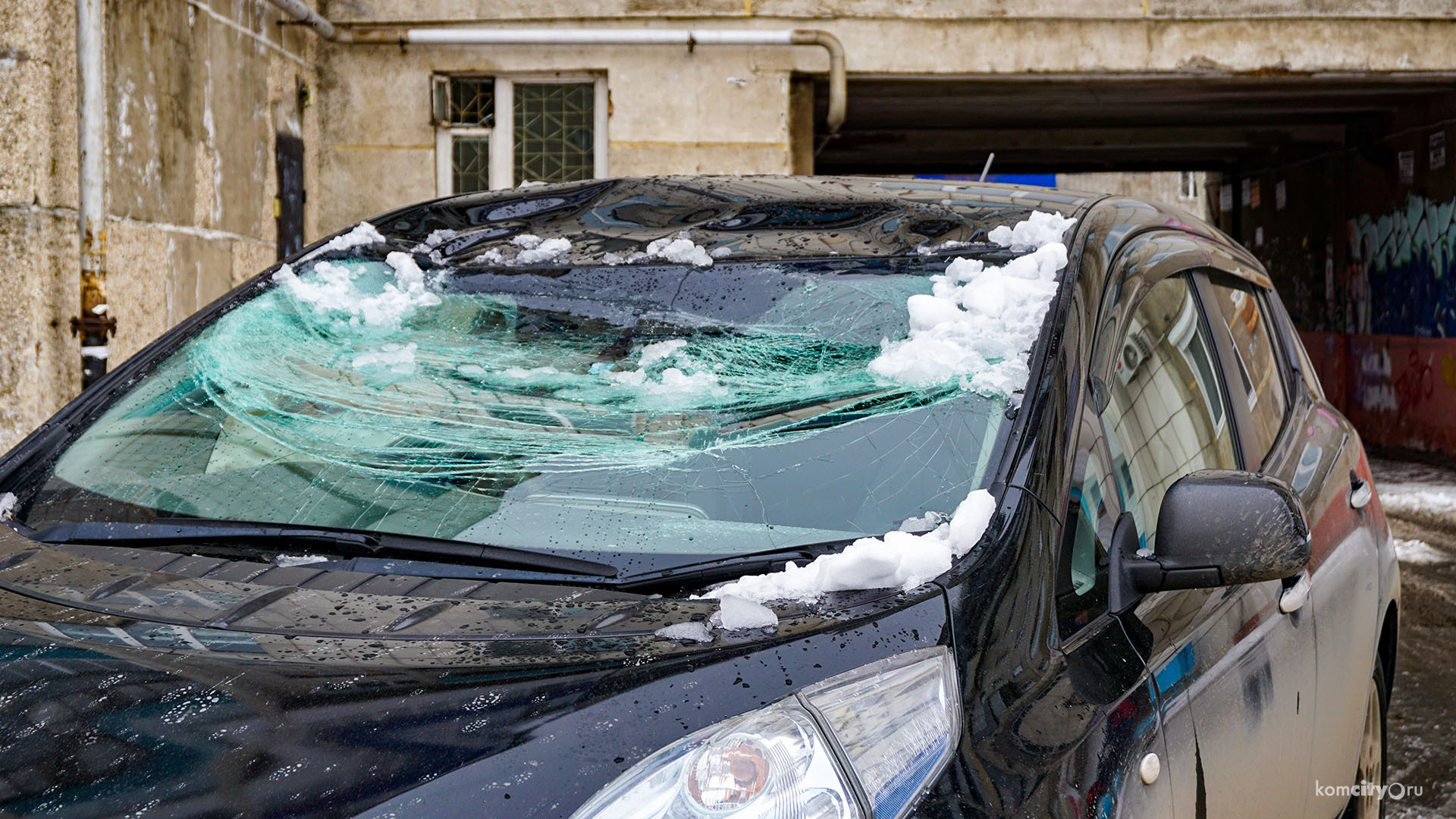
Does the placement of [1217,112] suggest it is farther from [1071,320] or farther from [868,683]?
[868,683]

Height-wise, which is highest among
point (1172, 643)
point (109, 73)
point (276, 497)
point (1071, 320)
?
point (109, 73)

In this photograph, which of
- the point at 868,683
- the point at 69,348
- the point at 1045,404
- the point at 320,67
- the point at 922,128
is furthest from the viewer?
the point at 922,128

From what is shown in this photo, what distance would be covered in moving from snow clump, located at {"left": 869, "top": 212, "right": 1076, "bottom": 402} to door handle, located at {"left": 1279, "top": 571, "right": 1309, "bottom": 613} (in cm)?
70

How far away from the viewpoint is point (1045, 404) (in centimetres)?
171

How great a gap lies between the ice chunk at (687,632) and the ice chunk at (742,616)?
0.01m

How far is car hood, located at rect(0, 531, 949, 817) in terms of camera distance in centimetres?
116

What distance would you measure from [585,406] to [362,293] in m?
0.67

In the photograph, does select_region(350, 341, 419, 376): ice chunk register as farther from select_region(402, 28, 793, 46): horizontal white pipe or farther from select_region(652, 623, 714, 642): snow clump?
select_region(402, 28, 793, 46): horizontal white pipe

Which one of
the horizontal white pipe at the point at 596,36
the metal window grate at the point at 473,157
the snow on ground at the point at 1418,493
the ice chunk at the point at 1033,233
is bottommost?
the snow on ground at the point at 1418,493

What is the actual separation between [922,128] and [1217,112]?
276 centimetres

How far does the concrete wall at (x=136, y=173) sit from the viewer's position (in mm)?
5363

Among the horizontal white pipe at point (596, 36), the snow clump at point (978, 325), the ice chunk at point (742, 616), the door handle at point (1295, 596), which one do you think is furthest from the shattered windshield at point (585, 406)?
the horizontal white pipe at point (596, 36)

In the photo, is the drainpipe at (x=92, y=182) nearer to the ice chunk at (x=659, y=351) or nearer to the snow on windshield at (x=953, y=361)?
the ice chunk at (x=659, y=351)

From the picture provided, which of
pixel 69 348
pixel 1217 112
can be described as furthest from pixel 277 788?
pixel 1217 112
